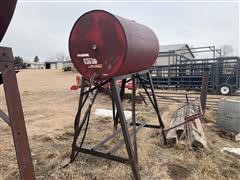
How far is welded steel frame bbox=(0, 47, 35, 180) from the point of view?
146 cm

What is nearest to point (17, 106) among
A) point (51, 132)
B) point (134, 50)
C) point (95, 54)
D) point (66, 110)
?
point (95, 54)

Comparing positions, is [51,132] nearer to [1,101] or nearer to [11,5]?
[11,5]

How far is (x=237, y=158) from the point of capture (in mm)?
3355

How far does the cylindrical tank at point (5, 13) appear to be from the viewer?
1400 mm

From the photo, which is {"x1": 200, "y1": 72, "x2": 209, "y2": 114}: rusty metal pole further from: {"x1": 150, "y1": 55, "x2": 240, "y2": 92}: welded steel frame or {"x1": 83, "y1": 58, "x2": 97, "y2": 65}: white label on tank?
{"x1": 150, "y1": 55, "x2": 240, "y2": 92}: welded steel frame

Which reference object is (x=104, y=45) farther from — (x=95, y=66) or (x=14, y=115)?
(x=14, y=115)

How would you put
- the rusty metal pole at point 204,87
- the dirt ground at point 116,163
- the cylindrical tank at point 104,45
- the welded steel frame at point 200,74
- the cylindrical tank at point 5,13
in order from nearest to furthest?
the cylindrical tank at point 5,13
the cylindrical tank at point 104,45
the dirt ground at point 116,163
the rusty metal pole at point 204,87
the welded steel frame at point 200,74

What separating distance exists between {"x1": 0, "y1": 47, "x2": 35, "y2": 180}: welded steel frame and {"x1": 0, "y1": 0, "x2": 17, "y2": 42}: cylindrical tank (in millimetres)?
134

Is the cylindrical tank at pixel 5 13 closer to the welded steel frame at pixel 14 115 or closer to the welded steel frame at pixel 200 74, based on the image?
the welded steel frame at pixel 14 115

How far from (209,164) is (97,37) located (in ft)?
7.10

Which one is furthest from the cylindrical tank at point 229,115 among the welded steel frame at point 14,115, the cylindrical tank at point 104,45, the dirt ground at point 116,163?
the welded steel frame at point 14,115

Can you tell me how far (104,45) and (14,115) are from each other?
1420mm

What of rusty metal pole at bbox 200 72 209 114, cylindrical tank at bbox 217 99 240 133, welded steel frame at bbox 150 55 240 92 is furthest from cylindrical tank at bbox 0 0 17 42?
welded steel frame at bbox 150 55 240 92

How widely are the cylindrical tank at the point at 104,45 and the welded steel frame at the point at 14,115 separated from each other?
1.26 m
